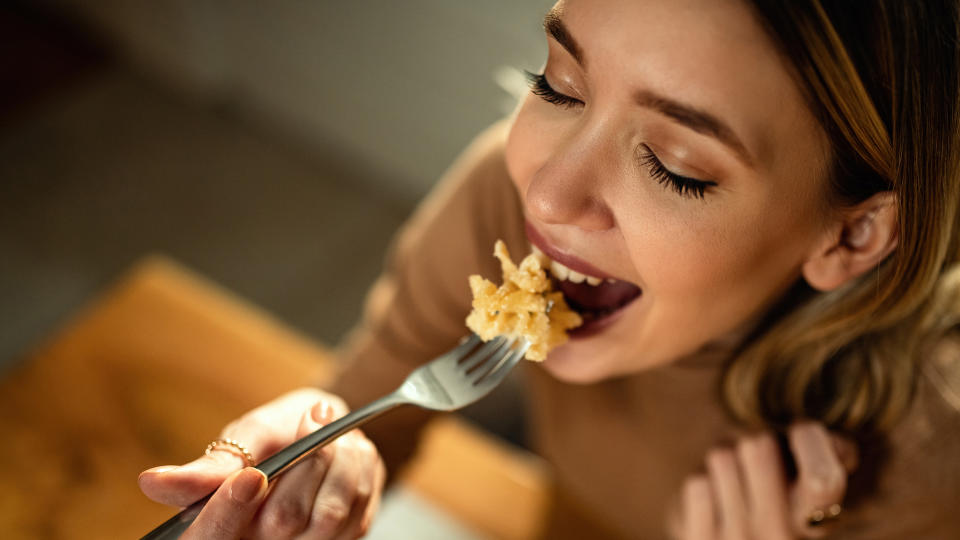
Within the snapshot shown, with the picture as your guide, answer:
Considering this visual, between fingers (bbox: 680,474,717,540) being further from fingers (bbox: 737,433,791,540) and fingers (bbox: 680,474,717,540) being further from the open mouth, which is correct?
the open mouth

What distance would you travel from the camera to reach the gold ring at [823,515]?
3.14ft

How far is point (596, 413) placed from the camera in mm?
1227

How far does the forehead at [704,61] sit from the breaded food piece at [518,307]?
0.76 ft

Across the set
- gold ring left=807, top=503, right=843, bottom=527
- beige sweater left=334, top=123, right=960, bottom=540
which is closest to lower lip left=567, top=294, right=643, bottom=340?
beige sweater left=334, top=123, right=960, bottom=540

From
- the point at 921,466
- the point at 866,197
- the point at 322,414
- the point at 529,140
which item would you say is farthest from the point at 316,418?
the point at 921,466

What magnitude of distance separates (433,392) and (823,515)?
52cm

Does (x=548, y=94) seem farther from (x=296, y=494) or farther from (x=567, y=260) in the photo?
(x=296, y=494)

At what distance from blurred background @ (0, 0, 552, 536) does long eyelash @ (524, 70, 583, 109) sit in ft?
4.95

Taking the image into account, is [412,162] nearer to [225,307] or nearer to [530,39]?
[530,39]

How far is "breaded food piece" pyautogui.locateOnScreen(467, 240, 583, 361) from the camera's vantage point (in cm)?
81

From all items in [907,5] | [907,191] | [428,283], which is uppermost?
[907,5]

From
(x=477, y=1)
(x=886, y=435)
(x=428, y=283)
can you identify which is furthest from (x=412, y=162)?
(x=886, y=435)

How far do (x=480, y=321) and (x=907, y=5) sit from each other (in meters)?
0.45

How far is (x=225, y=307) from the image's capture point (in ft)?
4.44
